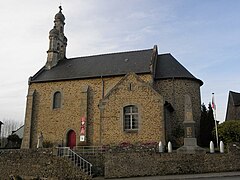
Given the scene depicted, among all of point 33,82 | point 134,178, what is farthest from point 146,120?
point 33,82

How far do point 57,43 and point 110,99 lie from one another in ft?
48.2

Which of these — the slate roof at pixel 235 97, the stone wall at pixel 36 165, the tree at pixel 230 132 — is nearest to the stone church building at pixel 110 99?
the tree at pixel 230 132

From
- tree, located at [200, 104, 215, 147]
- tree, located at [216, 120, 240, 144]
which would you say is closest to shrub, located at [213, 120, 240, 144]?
tree, located at [216, 120, 240, 144]

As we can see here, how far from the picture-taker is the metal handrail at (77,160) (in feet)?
51.7

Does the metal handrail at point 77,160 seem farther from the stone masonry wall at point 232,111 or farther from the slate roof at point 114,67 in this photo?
the stone masonry wall at point 232,111

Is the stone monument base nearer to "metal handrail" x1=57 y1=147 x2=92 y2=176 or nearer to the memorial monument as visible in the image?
the memorial monument

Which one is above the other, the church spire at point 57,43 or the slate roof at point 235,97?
the church spire at point 57,43

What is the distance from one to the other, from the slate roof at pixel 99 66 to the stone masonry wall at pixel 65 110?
72 cm

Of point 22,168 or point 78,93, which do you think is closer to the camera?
point 22,168

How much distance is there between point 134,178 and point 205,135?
38.0 feet

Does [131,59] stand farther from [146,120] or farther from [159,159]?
[159,159]

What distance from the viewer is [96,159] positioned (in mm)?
16516

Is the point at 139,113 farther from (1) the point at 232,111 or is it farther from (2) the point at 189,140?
(1) the point at 232,111

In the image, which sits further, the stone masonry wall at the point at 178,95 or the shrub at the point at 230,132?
the stone masonry wall at the point at 178,95
